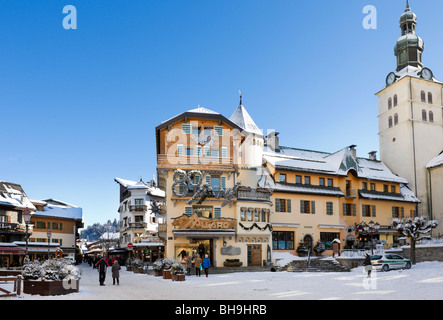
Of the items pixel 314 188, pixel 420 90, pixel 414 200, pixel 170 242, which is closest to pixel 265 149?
pixel 314 188

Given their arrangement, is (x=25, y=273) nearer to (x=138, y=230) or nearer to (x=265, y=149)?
(x=265, y=149)

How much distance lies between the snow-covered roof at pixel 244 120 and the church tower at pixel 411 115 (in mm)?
23722

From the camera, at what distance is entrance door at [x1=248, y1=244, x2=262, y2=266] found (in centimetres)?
4175

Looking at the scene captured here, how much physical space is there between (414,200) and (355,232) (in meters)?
11.3

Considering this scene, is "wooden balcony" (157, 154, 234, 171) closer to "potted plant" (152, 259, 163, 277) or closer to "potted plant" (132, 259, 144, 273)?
"potted plant" (132, 259, 144, 273)

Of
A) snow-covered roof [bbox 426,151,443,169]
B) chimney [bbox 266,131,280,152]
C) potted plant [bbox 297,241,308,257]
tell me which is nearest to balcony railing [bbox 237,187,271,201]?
potted plant [bbox 297,241,308,257]

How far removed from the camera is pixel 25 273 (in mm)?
18781

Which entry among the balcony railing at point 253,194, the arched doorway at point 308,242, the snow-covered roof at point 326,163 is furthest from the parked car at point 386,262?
the snow-covered roof at point 326,163

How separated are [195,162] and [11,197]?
94.6 feet

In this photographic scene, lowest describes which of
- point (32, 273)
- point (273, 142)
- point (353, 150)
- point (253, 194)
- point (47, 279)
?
point (47, 279)

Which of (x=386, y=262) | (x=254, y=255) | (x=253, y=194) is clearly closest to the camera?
(x=386, y=262)

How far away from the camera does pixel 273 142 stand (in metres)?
54.1

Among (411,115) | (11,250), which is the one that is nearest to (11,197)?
(11,250)

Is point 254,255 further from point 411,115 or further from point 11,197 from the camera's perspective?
point 11,197
